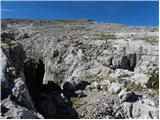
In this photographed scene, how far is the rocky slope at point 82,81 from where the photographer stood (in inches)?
787

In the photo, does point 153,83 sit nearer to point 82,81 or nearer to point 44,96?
point 82,81

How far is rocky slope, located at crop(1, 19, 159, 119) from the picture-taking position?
19980 mm

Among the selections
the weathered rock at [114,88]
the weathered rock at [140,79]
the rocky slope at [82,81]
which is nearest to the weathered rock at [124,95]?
the rocky slope at [82,81]

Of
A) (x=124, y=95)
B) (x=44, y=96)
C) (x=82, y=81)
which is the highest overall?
(x=82, y=81)

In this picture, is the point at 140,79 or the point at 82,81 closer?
the point at 82,81

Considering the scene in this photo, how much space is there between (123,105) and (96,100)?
6.62 ft

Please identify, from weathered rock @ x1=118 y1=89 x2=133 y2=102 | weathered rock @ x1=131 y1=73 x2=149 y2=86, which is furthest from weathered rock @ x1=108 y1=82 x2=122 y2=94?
weathered rock @ x1=131 y1=73 x2=149 y2=86

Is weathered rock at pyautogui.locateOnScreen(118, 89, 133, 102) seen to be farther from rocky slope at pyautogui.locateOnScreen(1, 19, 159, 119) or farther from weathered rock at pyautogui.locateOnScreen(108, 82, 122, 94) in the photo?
weathered rock at pyautogui.locateOnScreen(108, 82, 122, 94)

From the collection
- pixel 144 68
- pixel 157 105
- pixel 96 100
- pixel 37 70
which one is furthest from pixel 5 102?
pixel 144 68

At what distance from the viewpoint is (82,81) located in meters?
29.9

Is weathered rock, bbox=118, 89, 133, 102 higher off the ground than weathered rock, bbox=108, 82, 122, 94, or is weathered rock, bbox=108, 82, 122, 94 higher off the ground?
weathered rock, bbox=108, 82, 122, 94

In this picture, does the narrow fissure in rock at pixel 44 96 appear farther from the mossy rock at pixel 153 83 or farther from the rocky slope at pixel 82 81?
the mossy rock at pixel 153 83

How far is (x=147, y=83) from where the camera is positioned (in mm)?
31156

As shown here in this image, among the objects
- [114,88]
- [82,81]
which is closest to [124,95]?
[114,88]
